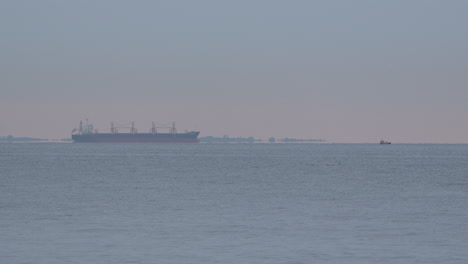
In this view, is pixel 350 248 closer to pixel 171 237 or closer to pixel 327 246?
pixel 327 246

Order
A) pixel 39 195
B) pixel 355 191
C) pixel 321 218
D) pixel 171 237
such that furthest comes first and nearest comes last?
1. pixel 355 191
2. pixel 39 195
3. pixel 321 218
4. pixel 171 237

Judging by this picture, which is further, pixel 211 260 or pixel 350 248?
pixel 350 248

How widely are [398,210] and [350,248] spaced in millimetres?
12165

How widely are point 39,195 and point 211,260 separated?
23205 millimetres

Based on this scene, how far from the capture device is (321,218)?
28.3m

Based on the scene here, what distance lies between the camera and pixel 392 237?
22734 millimetres

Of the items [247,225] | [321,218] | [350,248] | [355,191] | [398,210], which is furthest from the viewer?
[355,191]

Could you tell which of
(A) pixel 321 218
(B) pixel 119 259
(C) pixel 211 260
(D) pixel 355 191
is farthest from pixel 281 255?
(D) pixel 355 191

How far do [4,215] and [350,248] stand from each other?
1405 centimetres

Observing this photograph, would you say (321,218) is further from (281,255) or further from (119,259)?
(119,259)

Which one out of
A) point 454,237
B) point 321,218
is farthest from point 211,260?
point 321,218

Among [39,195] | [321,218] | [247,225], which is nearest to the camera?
[247,225]

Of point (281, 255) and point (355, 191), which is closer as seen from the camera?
point (281, 255)

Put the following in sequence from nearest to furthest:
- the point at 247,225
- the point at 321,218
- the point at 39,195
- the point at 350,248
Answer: the point at 350,248
the point at 247,225
the point at 321,218
the point at 39,195
